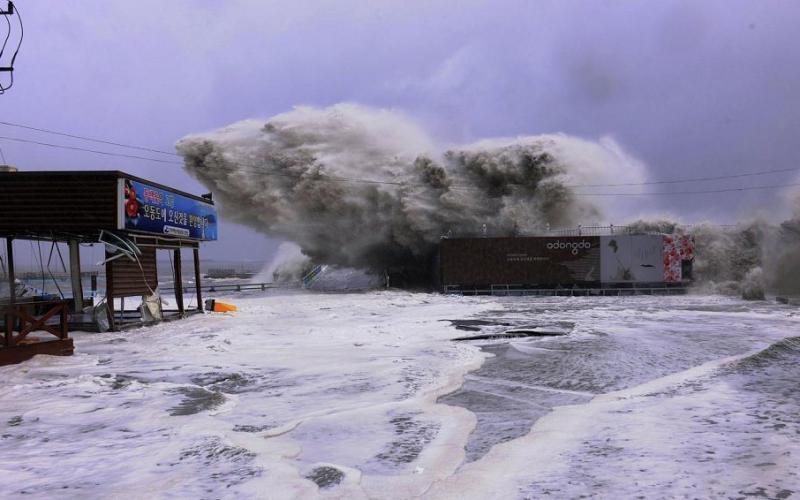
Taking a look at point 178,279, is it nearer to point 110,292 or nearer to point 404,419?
point 110,292

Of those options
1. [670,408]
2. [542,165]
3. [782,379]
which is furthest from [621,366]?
[542,165]

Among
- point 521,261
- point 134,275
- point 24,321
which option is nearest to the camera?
point 24,321

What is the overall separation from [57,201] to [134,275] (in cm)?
267

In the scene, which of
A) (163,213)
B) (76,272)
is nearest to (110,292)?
(76,272)

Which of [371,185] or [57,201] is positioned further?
[371,185]

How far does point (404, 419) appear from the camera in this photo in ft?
20.1

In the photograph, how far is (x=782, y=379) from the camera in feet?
26.7

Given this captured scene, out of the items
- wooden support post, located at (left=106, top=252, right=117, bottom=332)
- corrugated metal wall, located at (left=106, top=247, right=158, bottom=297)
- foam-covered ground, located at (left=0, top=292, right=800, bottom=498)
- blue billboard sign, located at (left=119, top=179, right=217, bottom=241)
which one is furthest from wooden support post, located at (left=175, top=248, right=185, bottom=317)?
foam-covered ground, located at (left=0, top=292, right=800, bottom=498)

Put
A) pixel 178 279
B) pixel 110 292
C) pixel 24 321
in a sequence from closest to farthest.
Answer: pixel 24 321
pixel 110 292
pixel 178 279

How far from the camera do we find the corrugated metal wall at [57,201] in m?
12.6

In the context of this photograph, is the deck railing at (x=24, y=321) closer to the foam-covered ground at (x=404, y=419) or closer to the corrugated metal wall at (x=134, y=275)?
the foam-covered ground at (x=404, y=419)

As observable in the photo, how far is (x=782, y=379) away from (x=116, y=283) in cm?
1342

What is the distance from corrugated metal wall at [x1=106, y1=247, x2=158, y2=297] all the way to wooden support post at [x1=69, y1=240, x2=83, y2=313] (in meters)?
1.03

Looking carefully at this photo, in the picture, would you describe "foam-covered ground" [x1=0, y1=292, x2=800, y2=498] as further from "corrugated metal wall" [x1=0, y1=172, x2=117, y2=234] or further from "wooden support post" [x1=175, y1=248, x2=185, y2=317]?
"wooden support post" [x1=175, y1=248, x2=185, y2=317]
